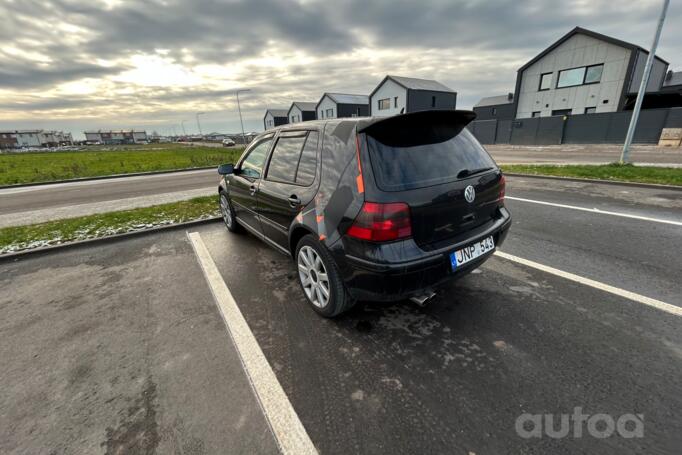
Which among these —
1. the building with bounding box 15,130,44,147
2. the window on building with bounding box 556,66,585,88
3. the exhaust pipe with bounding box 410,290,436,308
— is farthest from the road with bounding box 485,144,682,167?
the building with bounding box 15,130,44,147

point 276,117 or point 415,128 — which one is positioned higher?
point 276,117

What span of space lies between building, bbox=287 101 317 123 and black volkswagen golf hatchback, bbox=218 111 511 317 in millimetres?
61085

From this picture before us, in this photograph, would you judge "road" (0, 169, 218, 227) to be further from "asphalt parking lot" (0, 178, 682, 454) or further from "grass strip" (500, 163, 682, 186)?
"grass strip" (500, 163, 682, 186)

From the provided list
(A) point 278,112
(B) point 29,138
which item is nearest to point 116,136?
(B) point 29,138

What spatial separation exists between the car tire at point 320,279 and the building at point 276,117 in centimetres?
7121

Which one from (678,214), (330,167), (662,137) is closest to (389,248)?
(330,167)

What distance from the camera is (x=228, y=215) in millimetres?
5410

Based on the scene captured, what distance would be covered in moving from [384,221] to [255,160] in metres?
2.55

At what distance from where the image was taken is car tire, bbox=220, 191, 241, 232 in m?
5.23

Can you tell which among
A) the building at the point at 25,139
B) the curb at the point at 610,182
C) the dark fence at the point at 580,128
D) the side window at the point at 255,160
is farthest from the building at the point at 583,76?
the building at the point at 25,139

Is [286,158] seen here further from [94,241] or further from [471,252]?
[94,241]

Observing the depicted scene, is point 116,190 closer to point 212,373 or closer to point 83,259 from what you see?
point 83,259

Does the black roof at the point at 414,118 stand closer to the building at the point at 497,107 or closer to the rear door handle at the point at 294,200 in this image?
the rear door handle at the point at 294,200

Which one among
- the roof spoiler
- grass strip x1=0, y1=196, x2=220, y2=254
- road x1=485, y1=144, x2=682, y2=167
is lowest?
road x1=485, y1=144, x2=682, y2=167
